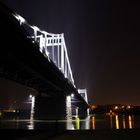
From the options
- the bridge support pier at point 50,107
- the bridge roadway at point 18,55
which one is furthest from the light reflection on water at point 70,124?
the bridge roadway at point 18,55

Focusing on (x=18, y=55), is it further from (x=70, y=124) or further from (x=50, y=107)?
(x=50, y=107)

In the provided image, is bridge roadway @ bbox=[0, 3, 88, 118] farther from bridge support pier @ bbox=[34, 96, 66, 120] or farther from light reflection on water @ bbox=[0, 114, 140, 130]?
bridge support pier @ bbox=[34, 96, 66, 120]

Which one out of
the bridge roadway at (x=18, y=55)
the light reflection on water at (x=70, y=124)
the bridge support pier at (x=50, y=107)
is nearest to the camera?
the bridge roadway at (x=18, y=55)

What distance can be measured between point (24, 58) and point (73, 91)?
110 feet

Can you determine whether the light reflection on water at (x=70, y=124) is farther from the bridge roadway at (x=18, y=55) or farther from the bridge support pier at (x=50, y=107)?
the bridge roadway at (x=18, y=55)

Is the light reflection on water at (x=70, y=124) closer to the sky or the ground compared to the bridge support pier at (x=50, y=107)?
closer to the ground

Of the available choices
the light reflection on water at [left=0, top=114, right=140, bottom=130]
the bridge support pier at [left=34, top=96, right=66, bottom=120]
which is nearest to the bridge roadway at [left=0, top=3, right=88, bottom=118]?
the light reflection on water at [left=0, top=114, right=140, bottom=130]

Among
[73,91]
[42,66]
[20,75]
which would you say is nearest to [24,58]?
[42,66]

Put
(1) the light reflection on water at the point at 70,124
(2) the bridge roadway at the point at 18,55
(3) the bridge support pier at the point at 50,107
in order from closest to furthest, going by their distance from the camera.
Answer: (2) the bridge roadway at the point at 18,55 < (1) the light reflection on water at the point at 70,124 < (3) the bridge support pier at the point at 50,107

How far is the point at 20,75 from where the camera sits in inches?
1427

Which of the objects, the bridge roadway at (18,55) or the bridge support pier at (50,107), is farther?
the bridge support pier at (50,107)

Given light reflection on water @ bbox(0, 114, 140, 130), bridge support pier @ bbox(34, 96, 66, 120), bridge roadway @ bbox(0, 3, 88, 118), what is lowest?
light reflection on water @ bbox(0, 114, 140, 130)

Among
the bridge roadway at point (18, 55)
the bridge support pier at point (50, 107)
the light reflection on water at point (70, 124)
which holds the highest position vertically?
the bridge roadway at point (18, 55)

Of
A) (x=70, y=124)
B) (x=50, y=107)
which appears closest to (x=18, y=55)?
(x=70, y=124)
